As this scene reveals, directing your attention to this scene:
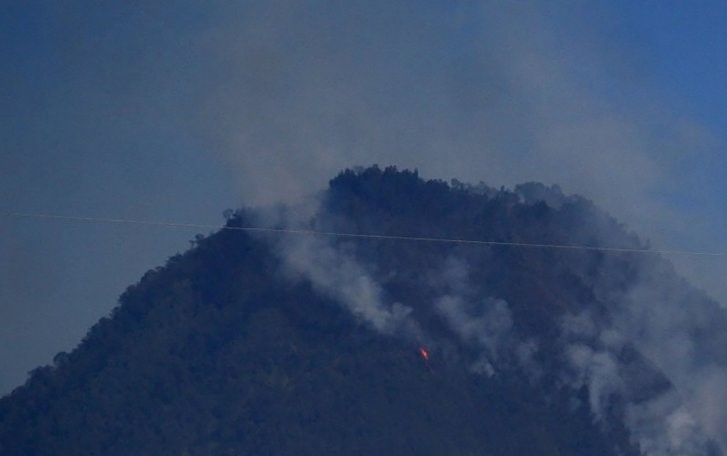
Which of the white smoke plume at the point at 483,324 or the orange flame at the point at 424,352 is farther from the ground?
the white smoke plume at the point at 483,324

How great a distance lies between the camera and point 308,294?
70812 mm

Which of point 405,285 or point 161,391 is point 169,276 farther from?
point 405,285

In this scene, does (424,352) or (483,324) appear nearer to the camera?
(424,352)

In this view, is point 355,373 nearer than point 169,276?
Yes

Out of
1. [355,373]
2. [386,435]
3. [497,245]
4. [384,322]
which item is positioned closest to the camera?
[386,435]

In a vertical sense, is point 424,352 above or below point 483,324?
below

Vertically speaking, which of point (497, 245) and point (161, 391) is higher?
point (497, 245)

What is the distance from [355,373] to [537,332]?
13.7 m

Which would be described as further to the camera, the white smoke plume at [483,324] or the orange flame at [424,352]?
the white smoke plume at [483,324]

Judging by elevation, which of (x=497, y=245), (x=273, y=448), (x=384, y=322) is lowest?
(x=273, y=448)

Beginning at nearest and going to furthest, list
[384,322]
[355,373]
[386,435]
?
1. [386,435]
2. [355,373]
3. [384,322]

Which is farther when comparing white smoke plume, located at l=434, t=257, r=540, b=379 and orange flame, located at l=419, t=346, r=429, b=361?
white smoke plume, located at l=434, t=257, r=540, b=379

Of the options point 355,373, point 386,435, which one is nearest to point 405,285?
point 355,373

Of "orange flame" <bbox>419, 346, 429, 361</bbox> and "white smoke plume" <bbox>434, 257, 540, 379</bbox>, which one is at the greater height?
"white smoke plume" <bbox>434, 257, 540, 379</bbox>
